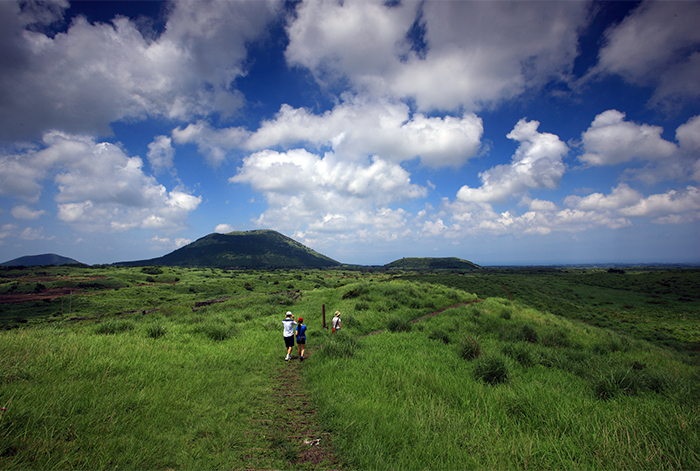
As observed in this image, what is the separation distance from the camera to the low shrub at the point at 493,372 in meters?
8.65

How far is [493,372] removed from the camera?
879 cm

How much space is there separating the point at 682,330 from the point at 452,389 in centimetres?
5967

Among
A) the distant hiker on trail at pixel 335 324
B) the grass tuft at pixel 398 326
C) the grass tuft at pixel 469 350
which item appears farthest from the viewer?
the grass tuft at pixel 398 326

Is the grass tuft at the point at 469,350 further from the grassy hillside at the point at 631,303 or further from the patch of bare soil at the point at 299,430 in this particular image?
the grassy hillside at the point at 631,303

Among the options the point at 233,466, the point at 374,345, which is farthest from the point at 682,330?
the point at 233,466

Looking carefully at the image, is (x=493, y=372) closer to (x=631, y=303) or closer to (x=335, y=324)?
(x=335, y=324)

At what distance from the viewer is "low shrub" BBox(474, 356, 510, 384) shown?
28.4 ft

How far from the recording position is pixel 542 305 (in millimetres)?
60844

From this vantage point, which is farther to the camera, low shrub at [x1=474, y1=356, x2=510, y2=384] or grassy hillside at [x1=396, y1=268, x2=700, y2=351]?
grassy hillside at [x1=396, y1=268, x2=700, y2=351]

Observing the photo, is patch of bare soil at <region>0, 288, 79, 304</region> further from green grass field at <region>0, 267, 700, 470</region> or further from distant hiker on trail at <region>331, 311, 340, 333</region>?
distant hiker on trail at <region>331, 311, 340, 333</region>

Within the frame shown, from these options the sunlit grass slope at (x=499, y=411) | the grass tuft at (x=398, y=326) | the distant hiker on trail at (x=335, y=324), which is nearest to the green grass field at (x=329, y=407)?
the sunlit grass slope at (x=499, y=411)

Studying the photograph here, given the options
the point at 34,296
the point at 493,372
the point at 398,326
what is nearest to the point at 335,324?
the point at 398,326

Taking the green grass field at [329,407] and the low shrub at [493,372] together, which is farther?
the low shrub at [493,372]

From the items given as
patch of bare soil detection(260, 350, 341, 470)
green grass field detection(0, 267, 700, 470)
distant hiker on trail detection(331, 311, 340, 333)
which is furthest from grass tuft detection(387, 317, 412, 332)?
patch of bare soil detection(260, 350, 341, 470)
